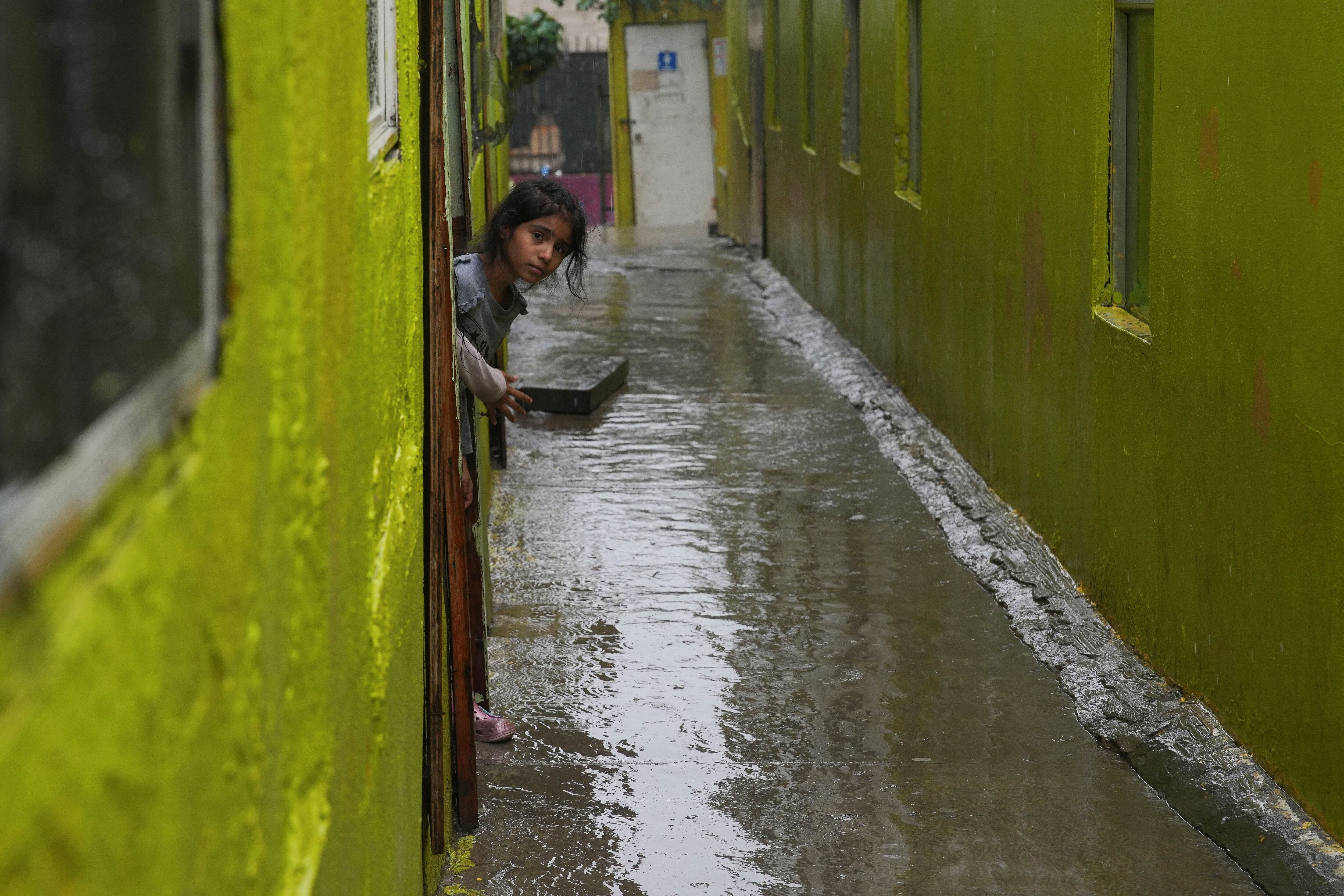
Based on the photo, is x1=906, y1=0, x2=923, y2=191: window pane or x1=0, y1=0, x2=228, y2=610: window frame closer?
x1=0, y1=0, x2=228, y2=610: window frame

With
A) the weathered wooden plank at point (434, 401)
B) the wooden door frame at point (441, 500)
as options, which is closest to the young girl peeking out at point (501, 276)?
the wooden door frame at point (441, 500)

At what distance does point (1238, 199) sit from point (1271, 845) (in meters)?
1.54

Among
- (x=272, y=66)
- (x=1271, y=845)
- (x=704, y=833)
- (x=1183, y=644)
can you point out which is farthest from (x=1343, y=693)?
(x=272, y=66)

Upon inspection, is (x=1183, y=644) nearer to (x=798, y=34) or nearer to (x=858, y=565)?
(x=858, y=565)

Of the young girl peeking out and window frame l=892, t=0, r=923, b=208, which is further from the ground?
window frame l=892, t=0, r=923, b=208

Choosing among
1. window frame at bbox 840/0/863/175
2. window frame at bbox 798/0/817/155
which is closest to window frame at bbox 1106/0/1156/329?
window frame at bbox 840/0/863/175

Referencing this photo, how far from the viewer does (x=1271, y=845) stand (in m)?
3.44

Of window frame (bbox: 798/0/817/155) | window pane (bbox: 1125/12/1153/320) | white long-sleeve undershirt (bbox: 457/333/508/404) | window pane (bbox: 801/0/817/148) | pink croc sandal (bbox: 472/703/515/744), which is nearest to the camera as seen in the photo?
white long-sleeve undershirt (bbox: 457/333/508/404)

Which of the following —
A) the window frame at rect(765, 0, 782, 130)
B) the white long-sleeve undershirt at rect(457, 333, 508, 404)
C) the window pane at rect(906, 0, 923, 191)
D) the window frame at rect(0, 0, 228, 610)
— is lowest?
the white long-sleeve undershirt at rect(457, 333, 508, 404)

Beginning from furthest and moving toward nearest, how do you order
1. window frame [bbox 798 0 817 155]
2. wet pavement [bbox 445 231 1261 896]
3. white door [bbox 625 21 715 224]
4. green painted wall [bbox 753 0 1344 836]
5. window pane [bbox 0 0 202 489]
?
1. white door [bbox 625 21 715 224]
2. window frame [bbox 798 0 817 155]
3. wet pavement [bbox 445 231 1261 896]
4. green painted wall [bbox 753 0 1344 836]
5. window pane [bbox 0 0 202 489]

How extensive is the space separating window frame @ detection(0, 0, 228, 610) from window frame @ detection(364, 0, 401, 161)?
1597 millimetres

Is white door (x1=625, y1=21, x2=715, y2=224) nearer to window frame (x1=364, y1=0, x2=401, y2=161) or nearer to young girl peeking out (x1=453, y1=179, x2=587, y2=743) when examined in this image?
young girl peeking out (x1=453, y1=179, x2=587, y2=743)

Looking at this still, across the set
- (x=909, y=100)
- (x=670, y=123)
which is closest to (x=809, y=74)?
(x=909, y=100)

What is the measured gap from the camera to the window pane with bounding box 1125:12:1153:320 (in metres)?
4.94
